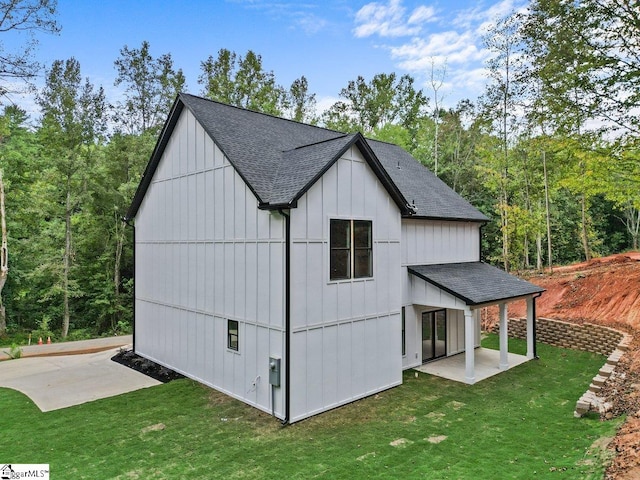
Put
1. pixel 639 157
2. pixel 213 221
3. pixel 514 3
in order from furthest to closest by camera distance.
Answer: pixel 514 3, pixel 639 157, pixel 213 221

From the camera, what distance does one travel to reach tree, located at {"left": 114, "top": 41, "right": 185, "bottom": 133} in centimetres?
2339

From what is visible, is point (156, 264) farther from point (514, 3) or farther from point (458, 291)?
point (514, 3)

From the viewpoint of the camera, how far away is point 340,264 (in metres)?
9.24

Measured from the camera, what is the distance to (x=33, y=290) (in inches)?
854

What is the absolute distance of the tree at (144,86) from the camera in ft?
76.7

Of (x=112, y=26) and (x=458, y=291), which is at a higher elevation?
(x=112, y=26)

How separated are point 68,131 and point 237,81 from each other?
1306 cm

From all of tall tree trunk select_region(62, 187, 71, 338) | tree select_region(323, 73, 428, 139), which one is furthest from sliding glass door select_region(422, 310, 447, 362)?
tree select_region(323, 73, 428, 139)

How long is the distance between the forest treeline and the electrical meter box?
1147 centimetres

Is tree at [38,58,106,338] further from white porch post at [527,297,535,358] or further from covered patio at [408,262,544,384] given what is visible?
white porch post at [527,297,535,358]

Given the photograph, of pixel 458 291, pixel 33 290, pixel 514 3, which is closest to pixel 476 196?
pixel 514 3

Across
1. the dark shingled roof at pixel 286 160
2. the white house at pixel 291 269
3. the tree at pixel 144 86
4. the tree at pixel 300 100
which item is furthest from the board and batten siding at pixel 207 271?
the tree at pixel 300 100

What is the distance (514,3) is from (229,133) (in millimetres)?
14536

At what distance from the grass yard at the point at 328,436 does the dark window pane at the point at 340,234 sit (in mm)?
3785
